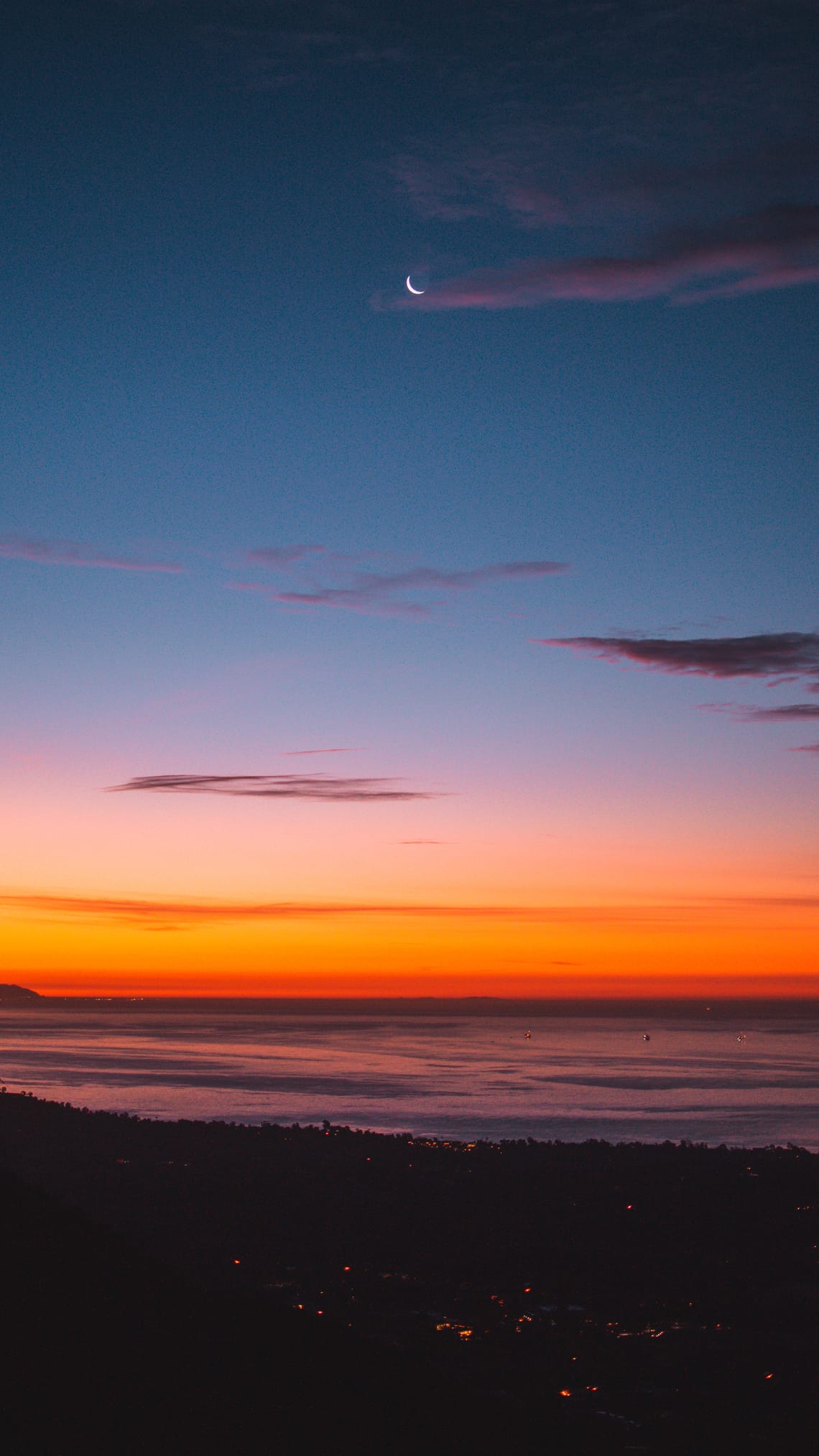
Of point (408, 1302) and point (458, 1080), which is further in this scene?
point (458, 1080)

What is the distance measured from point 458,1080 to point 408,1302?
5652cm

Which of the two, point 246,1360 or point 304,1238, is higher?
point 246,1360

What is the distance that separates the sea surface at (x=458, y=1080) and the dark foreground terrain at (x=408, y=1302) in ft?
47.5

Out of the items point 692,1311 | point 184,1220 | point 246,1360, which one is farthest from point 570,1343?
point 184,1220

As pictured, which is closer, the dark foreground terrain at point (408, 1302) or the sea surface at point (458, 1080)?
the dark foreground terrain at point (408, 1302)

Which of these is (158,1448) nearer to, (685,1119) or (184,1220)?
(184,1220)

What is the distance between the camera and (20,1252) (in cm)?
1513

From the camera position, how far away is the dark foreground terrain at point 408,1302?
11.6m

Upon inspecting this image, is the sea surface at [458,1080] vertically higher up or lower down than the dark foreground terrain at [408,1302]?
lower down

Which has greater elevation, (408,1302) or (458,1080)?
(408,1302)

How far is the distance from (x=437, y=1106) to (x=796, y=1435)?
4406 cm

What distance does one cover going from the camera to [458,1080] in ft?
241

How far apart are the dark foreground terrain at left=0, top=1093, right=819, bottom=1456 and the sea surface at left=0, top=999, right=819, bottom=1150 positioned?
14486 mm

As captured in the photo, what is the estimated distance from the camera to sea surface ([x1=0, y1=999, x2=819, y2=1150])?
48.9 metres
